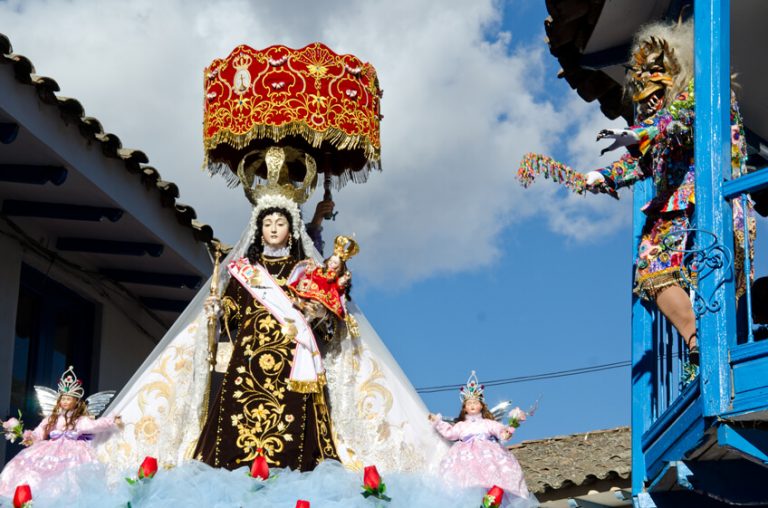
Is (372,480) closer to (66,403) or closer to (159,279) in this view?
(66,403)

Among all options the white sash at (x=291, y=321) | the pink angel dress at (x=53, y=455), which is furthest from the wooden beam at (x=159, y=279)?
the pink angel dress at (x=53, y=455)

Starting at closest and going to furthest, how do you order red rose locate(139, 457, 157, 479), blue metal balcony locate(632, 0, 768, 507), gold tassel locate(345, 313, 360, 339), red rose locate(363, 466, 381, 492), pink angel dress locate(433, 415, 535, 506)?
1. blue metal balcony locate(632, 0, 768, 507)
2. red rose locate(363, 466, 381, 492)
3. red rose locate(139, 457, 157, 479)
4. pink angel dress locate(433, 415, 535, 506)
5. gold tassel locate(345, 313, 360, 339)

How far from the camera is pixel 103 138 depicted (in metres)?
11.4

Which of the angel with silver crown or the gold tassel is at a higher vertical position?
the gold tassel

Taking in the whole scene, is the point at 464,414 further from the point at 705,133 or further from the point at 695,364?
the point at 705,133

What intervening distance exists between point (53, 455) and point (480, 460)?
2.84 m

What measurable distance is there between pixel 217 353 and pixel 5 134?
7.48 feet

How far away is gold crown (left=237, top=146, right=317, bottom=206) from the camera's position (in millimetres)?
10523

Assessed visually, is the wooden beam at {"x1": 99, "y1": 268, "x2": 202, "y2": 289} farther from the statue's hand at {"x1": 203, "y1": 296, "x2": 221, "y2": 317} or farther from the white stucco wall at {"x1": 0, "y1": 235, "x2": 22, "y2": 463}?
the statue's hand at {"x1": 203, "y1": 296, "x2": 221, "y2": 317}

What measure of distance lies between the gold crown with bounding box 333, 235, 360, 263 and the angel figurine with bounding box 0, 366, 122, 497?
6.35ft

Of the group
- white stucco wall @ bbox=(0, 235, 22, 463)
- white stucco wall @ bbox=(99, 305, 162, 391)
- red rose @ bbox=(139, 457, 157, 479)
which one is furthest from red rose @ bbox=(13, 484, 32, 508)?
white stucco wall @ bbox=(99, 305, 162, 391)

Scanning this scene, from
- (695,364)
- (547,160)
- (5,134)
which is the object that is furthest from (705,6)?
(5,134)

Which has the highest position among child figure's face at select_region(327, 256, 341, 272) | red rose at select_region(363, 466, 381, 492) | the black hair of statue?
the black hair of statue

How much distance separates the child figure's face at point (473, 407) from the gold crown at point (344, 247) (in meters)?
1.36
